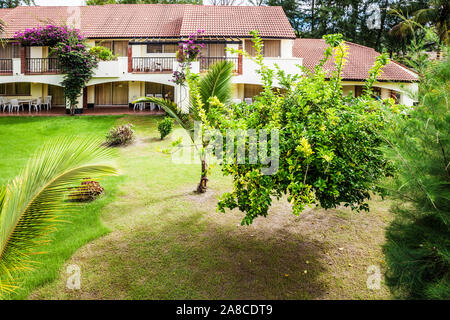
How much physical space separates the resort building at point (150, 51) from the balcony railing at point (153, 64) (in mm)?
64

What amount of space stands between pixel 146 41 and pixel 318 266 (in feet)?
60.5

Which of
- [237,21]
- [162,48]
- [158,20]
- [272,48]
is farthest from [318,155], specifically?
[158,20]

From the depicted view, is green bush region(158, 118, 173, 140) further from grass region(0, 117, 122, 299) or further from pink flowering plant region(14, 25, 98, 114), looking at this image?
pink flowering plant region(14, 25, 98, 114)

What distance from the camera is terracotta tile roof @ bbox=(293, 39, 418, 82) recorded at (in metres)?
20.8

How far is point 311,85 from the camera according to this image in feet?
16.3

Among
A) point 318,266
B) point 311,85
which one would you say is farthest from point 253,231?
point 311,85

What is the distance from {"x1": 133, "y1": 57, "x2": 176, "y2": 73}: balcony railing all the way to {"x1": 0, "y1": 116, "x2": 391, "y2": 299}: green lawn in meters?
12.1

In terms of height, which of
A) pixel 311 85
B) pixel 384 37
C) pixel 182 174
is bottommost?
pixel 182 174

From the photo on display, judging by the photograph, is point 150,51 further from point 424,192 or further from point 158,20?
point 424,192

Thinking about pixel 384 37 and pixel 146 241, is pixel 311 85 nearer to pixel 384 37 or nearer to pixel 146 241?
pixel 146 241

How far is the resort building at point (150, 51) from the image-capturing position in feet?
62.5

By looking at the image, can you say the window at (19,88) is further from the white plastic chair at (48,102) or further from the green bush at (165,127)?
the green bush at (165,127)

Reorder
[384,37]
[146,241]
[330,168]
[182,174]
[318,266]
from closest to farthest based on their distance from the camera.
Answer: [330,168]
[318,266]
[146,241]
[182,174]
[384,37]

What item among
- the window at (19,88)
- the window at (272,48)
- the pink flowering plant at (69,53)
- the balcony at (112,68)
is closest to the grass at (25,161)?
the pink flowering plant at (69,53)
